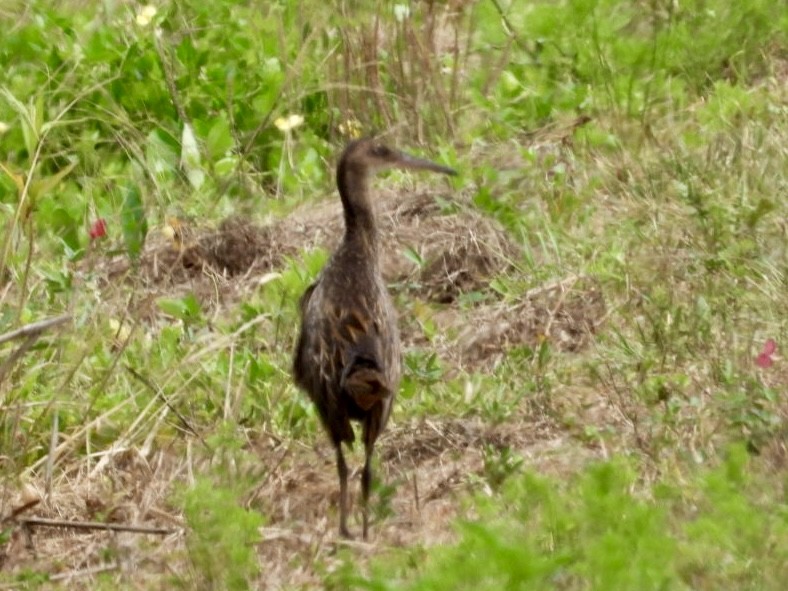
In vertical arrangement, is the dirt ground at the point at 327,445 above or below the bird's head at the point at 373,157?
below

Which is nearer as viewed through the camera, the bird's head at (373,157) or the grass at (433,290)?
the grass at (433,290)

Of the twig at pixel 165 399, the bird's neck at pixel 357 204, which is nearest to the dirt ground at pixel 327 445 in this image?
the twig at pixel 165 399

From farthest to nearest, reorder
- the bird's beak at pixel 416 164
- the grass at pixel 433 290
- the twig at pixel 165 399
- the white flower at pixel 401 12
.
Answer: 1. the white flower at pixel 401 12
2. the bird's beak at pixel 416 164
3. the twig at pixel 165 399
4. the grass at pixel 433 290

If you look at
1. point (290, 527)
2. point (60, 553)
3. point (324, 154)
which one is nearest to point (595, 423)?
point (290, 527)

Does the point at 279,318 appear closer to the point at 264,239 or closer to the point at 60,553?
the point at 264,239

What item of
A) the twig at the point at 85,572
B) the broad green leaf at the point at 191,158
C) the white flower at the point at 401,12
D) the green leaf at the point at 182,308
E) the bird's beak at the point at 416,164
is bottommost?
the twig at the point at 85,572

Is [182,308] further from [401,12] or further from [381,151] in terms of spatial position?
[401,12]

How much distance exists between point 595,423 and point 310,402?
3.15 ft

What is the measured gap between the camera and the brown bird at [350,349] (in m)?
6.19

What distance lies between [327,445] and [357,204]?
2.74 ft

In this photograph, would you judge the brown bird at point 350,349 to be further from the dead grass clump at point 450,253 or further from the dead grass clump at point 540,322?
the dead grass clump at point 450,253

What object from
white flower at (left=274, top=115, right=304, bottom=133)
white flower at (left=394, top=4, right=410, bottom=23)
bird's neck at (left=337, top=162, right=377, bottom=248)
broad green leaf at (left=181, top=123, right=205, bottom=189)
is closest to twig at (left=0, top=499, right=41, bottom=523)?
bird's neck at (left=337, top=162, right=377, bottom=248)

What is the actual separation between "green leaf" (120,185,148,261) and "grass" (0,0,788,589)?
24 millimetres

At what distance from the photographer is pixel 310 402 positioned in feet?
22.9
